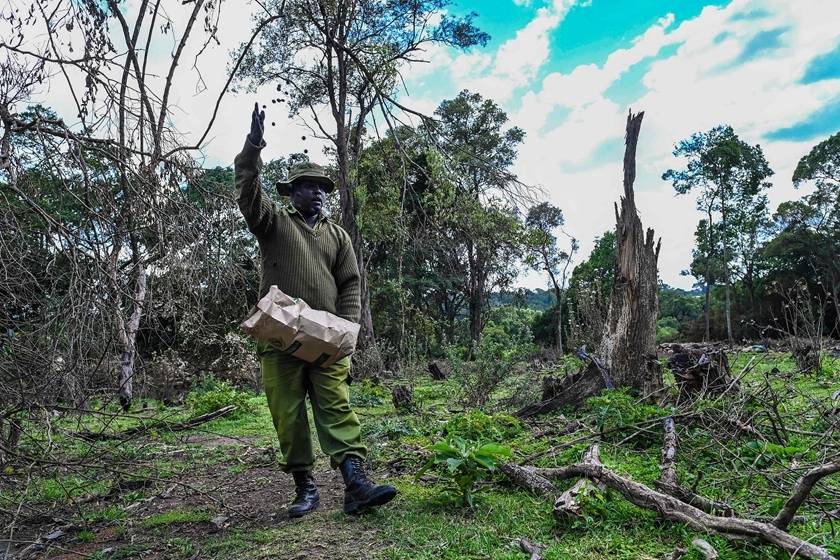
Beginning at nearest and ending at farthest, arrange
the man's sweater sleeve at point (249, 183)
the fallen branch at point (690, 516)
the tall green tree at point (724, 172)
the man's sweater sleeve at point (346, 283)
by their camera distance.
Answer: the fallen branch at point (690, 516), the man's sweater sleeve at point (249, 183), the man's sweater sleeve at point (346, 283), the tall green tree at point (724, 172)

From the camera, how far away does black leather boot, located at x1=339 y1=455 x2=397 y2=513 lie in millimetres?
2969

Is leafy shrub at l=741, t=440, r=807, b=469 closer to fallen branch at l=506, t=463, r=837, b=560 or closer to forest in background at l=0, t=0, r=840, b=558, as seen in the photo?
forest in background at l=0, t=0, r=840, b=558

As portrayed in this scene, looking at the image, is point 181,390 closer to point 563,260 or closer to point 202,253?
point 202,253

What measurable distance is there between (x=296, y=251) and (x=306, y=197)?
1.21ft

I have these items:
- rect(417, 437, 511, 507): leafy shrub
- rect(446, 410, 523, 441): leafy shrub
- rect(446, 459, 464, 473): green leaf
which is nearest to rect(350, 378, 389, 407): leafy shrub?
rect(446, 410, 523, 441): leafy shrub

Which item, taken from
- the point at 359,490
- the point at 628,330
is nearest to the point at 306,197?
the point at 359,490

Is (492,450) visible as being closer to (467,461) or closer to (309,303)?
(467,461)

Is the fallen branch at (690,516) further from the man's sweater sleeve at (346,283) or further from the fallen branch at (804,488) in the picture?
the man's sweater sleeve at (346,283)

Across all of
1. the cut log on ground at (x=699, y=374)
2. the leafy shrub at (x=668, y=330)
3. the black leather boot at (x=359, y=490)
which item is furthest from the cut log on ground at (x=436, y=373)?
the leafy shrub at (x=668, y=330)

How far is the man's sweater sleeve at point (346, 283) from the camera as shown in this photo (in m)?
3.63

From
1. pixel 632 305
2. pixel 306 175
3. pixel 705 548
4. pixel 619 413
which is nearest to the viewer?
pixel 705 548

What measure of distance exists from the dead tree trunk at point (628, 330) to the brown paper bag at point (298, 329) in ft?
9.75

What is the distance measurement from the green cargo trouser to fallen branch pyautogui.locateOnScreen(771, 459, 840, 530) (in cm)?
198

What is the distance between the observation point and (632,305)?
5898mm
